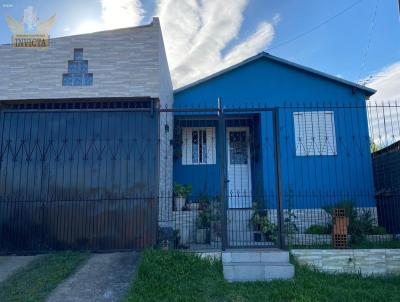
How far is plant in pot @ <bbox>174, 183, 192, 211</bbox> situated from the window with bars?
323cm

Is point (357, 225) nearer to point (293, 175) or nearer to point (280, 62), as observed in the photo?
point (293, 175)

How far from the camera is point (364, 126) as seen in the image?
8.94 m

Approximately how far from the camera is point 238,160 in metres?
9.83

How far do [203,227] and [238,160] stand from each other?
9.79ft

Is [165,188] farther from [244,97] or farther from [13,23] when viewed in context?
[13,23]

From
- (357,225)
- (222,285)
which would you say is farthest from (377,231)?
(222,285)

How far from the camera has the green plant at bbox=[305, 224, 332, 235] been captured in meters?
7.49

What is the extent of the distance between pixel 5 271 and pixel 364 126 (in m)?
9.08

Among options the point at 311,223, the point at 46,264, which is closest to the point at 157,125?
the point at 46,264

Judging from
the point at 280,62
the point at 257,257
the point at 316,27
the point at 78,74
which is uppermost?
the point at 316,27

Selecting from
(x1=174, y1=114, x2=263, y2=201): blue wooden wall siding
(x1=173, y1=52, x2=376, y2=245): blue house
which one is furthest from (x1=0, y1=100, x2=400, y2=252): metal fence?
(x1=174, y1=114, x2=263, y2=201): blue wooden wall siding

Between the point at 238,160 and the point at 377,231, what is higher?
the point at 238,160

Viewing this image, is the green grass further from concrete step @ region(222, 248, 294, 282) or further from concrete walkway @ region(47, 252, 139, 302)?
concrete walkway @ region(47, 252, 139, 302)
